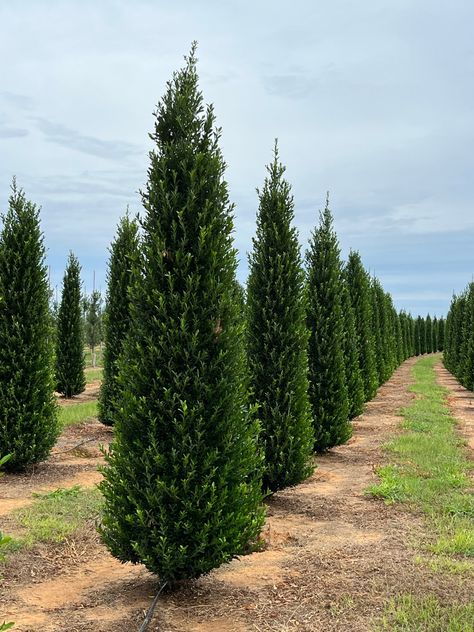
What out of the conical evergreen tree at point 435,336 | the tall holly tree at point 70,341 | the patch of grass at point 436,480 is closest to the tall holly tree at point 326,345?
the patch of grass at point 436,480

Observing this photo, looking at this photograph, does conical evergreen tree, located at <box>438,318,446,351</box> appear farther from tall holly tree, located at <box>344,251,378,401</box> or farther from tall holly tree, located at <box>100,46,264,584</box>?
tall holly tree, located at <box>100,46,264,584</box>

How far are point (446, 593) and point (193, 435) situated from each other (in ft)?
8.09

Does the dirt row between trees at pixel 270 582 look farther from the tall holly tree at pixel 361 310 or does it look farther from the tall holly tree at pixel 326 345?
the tall holly tree at pixel 361 310

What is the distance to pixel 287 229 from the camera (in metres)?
9.39

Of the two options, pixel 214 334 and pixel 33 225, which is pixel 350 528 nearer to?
pixel 214 334

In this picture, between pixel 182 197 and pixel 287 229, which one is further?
pixel 287 229

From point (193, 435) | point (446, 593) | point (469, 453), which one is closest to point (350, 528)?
point (446, 593)

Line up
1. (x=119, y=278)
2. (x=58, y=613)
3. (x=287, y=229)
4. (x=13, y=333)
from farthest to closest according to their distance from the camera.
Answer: (x=119, y=278) < (x=13, y=333) < (x=287, y=229) < (x=58, y=613)

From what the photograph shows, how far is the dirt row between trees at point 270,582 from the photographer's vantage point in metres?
4.87

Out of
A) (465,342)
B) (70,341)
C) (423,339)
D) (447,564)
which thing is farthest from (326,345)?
(423,339)

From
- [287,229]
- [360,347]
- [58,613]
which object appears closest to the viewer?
[58,613]

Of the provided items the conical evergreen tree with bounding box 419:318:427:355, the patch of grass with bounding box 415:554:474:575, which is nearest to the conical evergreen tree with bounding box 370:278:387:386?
the patch of grass with bounding box 415:554:474:575

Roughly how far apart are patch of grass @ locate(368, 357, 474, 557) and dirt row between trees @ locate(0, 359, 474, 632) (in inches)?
11.9

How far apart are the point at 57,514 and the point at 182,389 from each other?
12.6 feet
